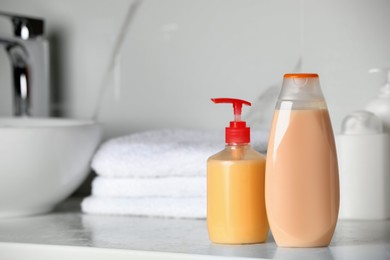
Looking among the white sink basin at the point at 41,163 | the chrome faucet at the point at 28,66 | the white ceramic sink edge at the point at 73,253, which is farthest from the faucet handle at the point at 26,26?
the white ceramic sink edge at the point at 73,253

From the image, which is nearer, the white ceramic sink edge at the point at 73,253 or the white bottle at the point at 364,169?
the white ceramic sink edge at the point at 73,253

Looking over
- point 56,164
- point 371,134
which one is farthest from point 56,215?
point 371,134

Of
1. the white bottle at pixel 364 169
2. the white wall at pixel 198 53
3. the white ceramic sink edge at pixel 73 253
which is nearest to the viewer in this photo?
the white ceramic sink edge at pixel 73 253

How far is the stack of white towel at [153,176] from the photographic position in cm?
114

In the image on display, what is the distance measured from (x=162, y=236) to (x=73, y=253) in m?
0.13

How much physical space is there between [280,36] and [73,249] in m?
0.57

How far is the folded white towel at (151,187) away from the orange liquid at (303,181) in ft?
0.84

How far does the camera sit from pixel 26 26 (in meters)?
1.42

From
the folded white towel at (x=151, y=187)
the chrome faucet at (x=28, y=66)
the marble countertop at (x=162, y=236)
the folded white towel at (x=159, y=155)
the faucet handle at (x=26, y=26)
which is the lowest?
the marble countertop at (x=162, y=236)

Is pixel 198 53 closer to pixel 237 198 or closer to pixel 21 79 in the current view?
pixel 21 79

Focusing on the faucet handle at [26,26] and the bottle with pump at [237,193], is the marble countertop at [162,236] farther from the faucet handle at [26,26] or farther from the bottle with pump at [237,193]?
the faucet handle at [26,26]

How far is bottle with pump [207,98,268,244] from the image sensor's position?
0.91 meters

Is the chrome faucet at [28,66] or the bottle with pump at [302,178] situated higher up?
the chrome faucet at [28,66]

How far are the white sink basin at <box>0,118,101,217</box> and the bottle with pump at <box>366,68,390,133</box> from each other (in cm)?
44
